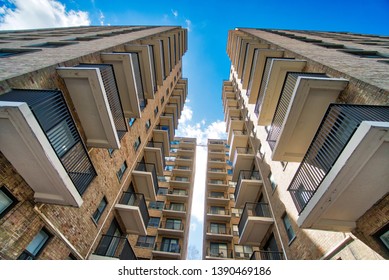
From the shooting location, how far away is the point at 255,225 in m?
9.77

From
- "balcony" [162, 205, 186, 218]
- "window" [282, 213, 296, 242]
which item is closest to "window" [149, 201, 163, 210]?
"balcony" [162, 205, 186, 218]

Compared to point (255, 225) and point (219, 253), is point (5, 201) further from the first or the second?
point (219, 253)

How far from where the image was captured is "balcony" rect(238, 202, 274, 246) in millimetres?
9492

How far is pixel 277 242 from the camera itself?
8.96m

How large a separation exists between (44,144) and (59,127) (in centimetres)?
95

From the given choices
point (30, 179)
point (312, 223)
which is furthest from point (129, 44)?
point (312, 223)

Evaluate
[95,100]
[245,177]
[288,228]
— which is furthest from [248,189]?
[95,100]

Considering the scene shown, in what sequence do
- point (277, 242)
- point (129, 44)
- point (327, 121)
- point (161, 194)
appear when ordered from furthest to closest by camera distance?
point (161, 194)
point (129, 44)
point (277, 242)
point (327, 121)

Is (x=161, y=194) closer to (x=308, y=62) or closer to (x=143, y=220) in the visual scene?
(x=143, y=220)

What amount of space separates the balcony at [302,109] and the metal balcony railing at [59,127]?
6433 mm

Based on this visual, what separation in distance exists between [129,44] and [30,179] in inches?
382

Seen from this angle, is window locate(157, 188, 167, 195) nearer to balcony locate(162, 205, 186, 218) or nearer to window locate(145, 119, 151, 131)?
balcony locate(162, 205, 186, 218)

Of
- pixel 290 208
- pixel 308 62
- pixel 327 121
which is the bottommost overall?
pixel 327 121

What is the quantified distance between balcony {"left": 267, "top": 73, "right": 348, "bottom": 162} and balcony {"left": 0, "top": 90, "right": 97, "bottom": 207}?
641 centimetres
